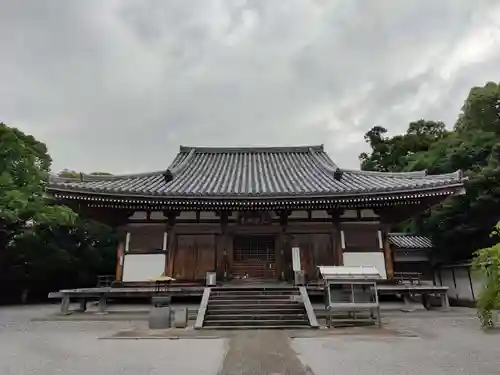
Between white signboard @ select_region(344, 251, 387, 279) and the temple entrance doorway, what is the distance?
8.80 ft

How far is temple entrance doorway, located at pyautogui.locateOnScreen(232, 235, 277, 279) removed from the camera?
45.1 feet

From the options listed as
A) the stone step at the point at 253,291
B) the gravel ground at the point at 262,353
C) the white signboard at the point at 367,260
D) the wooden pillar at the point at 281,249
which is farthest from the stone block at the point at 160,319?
the white signboard at the point at 367,260

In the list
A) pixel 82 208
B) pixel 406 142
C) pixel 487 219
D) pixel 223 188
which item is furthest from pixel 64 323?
pixel 406 142

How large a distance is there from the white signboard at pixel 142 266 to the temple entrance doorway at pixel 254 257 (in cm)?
267

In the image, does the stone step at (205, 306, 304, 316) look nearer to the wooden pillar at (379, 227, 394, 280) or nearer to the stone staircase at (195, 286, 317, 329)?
the stone staircase at (195, 286, 317, 329)

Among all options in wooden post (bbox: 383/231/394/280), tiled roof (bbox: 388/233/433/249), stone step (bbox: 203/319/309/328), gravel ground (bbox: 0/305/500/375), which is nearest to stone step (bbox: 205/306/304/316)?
stone step (bbox: 203/319/309/328)

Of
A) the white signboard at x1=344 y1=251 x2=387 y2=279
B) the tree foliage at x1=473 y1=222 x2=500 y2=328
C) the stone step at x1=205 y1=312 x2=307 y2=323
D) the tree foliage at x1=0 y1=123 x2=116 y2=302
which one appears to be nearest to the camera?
the tree foliage at x1=473 y1=222 x2=500 y2=328

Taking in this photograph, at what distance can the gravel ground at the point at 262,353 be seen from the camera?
500 cm

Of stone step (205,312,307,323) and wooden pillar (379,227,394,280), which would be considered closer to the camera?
stone step (205,312,307,323)

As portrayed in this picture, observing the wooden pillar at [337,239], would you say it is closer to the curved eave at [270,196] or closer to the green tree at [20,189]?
the curved eave at [270,196]

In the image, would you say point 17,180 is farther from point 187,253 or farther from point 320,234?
point 320,234

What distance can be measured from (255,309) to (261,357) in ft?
14.8

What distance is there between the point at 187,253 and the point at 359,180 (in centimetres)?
735

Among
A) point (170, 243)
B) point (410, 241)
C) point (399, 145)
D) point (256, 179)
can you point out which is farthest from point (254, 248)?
point (399, 145)
